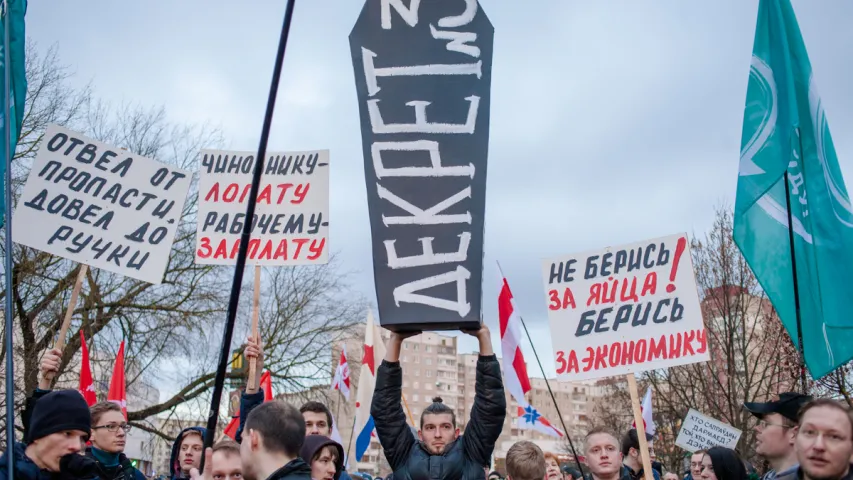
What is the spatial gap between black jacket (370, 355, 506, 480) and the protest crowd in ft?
0.04

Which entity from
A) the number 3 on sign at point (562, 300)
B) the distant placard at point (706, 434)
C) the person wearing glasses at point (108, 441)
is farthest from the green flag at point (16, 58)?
the distant placard at point (706, 434)

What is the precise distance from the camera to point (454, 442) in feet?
16.0

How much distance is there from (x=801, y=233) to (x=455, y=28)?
309 centimetres

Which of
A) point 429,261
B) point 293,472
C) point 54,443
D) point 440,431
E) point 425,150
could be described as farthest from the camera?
point 440,431

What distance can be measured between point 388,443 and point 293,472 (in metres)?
1.44

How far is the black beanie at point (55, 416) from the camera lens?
3.96m

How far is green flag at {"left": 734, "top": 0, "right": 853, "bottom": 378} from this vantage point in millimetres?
5426

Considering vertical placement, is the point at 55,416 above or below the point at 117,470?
above

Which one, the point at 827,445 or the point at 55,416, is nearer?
the point at 827,445

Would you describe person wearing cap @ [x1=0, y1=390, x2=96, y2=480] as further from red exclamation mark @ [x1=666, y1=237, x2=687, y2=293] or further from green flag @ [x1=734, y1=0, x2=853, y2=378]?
red exclamation mark @ [x1=666, y1=237, x2=687, y2=293]

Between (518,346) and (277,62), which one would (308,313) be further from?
(277,62)

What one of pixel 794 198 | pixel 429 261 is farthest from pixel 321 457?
pixel 794 198

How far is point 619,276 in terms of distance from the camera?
24.6ft

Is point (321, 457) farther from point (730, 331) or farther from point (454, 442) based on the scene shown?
point (730, 331)
